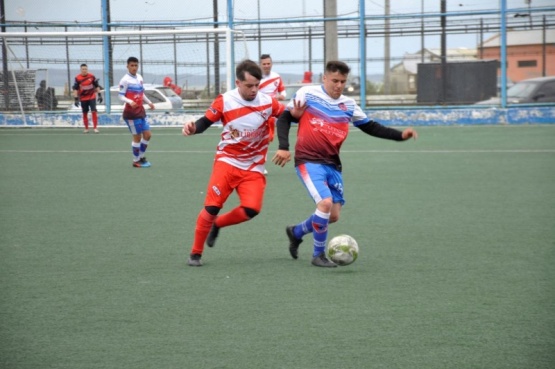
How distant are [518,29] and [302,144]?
17.8 meters

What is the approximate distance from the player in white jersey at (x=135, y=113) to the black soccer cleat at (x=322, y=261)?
7897 mm

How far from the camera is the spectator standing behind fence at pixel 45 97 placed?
968 inches

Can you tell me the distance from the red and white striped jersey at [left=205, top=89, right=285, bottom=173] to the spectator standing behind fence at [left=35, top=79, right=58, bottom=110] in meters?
18.6

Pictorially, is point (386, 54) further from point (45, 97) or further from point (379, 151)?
point (45, 97)

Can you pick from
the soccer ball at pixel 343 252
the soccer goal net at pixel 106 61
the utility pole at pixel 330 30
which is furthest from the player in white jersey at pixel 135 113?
the utility pole at pixel 330 30

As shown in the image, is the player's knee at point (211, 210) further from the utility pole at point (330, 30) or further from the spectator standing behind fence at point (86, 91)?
the utility pole at point (330, 30)

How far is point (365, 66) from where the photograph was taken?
79.0 ft

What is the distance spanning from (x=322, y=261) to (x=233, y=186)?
36.8 inches

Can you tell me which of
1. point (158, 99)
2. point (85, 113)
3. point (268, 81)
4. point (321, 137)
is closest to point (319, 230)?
point (321, 137)

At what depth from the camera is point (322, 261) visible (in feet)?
22.3

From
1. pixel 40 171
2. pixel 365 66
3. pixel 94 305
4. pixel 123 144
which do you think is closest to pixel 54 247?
pixel 94 305

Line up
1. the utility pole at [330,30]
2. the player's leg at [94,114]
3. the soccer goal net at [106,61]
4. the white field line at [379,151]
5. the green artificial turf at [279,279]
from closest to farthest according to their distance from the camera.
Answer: the green artificial turf at [279,279]
the white field line at [379,151]
the player's leg at [94,114]
the utility pole at [330,30]
the soccer goal net at [106,61]

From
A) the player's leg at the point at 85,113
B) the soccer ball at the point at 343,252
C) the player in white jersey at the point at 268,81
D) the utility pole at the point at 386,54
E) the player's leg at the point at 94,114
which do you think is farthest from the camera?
the utility pole at the point at 386,54

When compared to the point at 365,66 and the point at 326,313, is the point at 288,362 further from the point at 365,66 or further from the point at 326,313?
the point at 365,66
